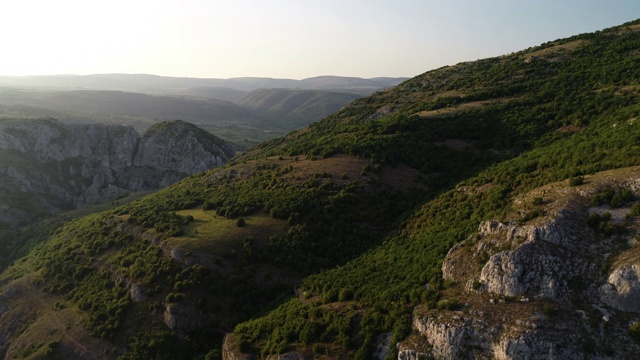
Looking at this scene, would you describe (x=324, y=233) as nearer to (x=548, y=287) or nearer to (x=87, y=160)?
(x=548, y=287)

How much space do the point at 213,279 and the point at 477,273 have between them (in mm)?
34630

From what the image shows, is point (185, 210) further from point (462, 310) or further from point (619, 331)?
point (619, 331)

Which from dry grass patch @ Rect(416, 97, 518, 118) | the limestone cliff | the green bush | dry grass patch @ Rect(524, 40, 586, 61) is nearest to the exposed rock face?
dry grass patch @ Rect(416, 97, 518, 118)

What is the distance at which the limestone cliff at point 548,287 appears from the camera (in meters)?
24.2

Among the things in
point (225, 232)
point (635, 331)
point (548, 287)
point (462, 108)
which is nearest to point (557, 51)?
point (462, 108)

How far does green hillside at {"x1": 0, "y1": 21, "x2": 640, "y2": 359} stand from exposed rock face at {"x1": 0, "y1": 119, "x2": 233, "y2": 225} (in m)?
72.5

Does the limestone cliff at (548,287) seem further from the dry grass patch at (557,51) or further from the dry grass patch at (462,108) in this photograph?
the dry grass patch at (557,51)

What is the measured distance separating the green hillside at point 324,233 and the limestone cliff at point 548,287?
67.2 inches

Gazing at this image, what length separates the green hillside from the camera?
3775 centimetres

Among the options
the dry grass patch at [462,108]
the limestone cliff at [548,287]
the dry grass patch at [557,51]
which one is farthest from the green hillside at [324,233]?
the dry grass patch at [557,51]

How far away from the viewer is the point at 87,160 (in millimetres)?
166625

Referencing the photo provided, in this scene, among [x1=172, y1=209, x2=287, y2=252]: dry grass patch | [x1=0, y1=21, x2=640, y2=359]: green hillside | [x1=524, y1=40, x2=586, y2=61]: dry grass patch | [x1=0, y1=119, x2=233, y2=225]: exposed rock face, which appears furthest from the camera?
[x1=0, y1=119, x2=233, y2=225]: exposed rock face

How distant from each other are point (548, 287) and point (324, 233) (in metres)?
33.2

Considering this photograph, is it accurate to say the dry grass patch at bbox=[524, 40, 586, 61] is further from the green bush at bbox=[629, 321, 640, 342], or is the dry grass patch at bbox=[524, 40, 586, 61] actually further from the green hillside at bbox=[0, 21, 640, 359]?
the green bush at bbox=[629, 321, 640, 342]
